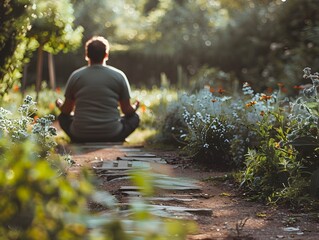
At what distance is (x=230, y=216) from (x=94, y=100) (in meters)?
3.56

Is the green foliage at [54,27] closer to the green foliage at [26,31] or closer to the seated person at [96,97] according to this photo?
the green foliage at [26,31]

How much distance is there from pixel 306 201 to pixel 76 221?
2.61m

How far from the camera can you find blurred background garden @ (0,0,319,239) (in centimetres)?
443

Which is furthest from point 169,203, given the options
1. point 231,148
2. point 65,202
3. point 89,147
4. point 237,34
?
point 237,34

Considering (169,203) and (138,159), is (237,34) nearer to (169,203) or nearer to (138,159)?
(138,159)

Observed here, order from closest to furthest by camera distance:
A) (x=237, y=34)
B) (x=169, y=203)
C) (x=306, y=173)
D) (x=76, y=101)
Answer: (x=169, y=203) → (x=306, y=173) → (x=76, y=101) → (x=237, y=34)

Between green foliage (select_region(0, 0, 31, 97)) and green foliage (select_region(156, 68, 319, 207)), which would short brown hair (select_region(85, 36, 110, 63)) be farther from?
green foliage (select_region(156, 68, 319, 207))

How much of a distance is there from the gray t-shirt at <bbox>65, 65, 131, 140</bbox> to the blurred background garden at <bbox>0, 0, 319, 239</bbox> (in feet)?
1.29

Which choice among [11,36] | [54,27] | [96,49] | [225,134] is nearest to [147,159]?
[225,134]

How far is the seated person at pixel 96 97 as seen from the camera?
7.09m

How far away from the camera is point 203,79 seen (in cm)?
865

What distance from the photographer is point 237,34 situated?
14492mm

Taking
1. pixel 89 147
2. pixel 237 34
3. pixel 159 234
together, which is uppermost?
pixel 237 34

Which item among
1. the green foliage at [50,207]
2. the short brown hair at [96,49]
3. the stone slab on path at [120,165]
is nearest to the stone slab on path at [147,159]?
the stone slab on path at [120,165]
